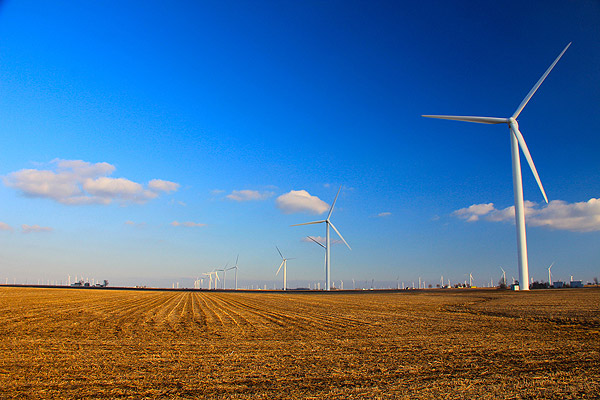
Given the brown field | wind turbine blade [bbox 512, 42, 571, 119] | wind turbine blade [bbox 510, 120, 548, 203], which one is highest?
wind turbine blade [bbox 512, 42, 571, 119]

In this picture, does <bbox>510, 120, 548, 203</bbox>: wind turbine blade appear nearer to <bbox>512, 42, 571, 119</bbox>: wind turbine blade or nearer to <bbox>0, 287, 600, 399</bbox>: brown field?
<bbox>512, 42, 571, 119</bbox>: wind turbine blade

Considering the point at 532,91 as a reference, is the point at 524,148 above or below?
below

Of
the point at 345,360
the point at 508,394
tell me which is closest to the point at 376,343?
the point at 345,360

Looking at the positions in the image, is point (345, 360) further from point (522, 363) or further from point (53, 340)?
point (53, 340)

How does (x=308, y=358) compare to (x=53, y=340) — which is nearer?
(x=308, y=358)

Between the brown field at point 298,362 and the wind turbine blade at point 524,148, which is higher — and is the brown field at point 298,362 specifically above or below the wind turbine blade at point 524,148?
below

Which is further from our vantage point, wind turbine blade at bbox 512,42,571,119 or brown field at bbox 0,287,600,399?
wind turbine blade at bbox 512,42,571,119

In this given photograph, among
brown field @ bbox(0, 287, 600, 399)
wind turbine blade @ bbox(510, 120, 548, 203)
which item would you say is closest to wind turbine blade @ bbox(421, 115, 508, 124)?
wind turbine blade @ bbox(510, 120, 548, 203)

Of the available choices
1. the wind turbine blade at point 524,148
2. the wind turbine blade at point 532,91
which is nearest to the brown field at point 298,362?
the wind turbine blade at point 524,148

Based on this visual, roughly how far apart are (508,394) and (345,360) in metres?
4.30

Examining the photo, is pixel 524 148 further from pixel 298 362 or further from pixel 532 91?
pixel 298 362

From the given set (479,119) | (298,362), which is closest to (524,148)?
(479,119)

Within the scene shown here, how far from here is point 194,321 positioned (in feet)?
70.0

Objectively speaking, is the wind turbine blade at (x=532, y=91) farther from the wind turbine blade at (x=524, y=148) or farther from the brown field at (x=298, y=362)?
the brown field at (x=298, y=362)
